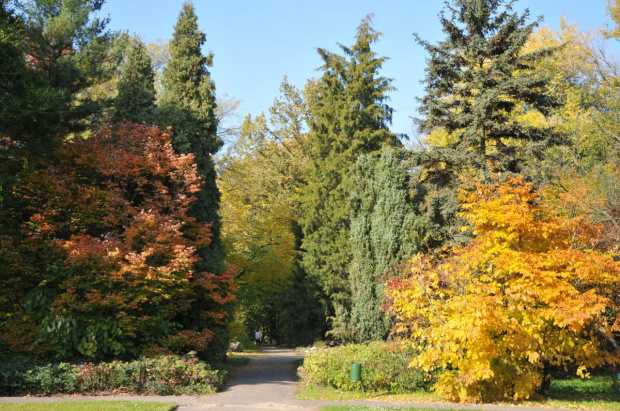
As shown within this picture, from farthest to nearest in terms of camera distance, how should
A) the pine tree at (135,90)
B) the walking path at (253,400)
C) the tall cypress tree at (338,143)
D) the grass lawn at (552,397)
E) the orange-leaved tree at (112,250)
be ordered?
the tall cypress tree at (338,143) < the pine tree at (135,90) < the orange-leaved tree at (112,250) < the grass lawn at (552,397) < the walking path at (253,400)

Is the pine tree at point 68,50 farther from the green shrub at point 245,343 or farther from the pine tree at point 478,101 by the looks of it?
the green shrub at point 245,343

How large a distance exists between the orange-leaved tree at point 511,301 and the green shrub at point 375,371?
0.84 metres

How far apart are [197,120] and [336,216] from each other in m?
8.50

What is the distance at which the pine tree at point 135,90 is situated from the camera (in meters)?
17.6

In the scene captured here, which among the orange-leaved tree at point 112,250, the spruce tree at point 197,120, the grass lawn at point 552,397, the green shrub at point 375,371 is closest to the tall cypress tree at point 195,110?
the spruce tree at point 197,120

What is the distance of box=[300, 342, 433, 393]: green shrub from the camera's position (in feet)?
47.2

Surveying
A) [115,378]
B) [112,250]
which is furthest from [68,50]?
[115,378]

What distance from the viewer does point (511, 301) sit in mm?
12781

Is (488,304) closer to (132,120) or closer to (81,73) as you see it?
(132,120)

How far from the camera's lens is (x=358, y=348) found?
50.7 ft

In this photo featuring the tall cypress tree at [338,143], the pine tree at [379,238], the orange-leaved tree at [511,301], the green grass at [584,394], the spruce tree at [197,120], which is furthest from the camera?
the tall cypress tree at [338,143]

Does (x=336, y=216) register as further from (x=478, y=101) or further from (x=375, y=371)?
(x=375, y=371)

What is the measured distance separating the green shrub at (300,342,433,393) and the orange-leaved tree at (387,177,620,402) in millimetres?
838

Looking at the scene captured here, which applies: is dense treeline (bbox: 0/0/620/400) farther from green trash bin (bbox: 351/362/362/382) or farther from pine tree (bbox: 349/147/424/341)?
green trash bin (bbox: 351/362/362/382)
